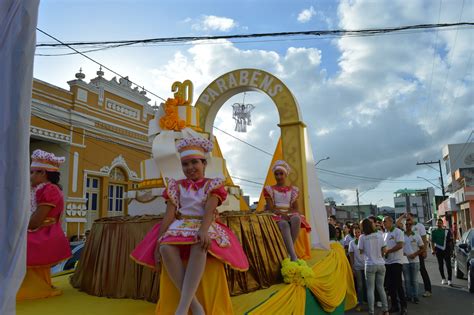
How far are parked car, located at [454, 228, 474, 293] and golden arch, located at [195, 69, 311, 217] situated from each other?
4.47 metres

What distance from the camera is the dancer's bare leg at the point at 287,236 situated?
4434 mm

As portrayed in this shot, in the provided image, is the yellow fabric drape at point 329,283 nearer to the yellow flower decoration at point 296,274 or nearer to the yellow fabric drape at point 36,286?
the yellow flower decoration at point 296,274

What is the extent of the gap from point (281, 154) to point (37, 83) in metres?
9.96

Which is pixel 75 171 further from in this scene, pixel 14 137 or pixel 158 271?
pixel 14 137

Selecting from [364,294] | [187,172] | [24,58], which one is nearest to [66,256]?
[187,172]

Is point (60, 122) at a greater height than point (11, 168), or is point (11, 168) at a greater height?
point (60, 122)

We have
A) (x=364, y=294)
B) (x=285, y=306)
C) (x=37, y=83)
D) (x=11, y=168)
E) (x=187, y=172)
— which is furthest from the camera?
(x=37, y=83)

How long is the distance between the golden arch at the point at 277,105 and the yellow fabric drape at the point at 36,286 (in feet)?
13.7

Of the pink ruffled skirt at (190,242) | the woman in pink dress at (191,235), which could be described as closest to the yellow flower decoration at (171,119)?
the woman in pink dress at (191,235)

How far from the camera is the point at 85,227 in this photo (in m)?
14.7

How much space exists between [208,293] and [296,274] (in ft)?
4.77

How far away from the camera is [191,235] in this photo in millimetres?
2658

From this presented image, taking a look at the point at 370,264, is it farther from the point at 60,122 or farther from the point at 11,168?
the point at 60,122

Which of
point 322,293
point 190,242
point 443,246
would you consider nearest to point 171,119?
point 190,242
